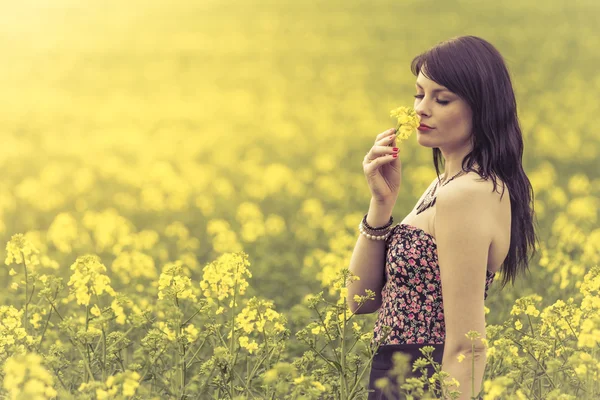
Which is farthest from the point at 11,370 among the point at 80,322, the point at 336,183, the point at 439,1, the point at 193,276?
the point at 439,1

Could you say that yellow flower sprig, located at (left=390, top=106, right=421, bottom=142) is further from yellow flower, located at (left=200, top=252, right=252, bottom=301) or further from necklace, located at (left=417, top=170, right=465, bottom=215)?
yellow flower, located at (left=200, top=252, right=252, bottom=301)

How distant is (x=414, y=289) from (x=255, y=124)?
8.29 metres

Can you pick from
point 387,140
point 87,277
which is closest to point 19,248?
point 87,277

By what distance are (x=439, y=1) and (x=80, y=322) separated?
14808mm

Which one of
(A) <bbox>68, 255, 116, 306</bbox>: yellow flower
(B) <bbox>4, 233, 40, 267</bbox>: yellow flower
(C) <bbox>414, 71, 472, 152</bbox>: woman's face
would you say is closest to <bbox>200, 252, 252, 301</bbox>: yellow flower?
(A) <bbox>68, 255, 116, 306</bbox>: yellow flower

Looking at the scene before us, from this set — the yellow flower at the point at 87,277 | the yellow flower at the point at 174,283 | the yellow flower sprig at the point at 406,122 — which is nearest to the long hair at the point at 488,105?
the yellow flower sprig at the point at 406,122

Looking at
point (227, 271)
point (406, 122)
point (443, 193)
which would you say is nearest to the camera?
point (443, 193)

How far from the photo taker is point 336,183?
313 inches

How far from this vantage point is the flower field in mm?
2787

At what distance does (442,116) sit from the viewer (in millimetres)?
2566

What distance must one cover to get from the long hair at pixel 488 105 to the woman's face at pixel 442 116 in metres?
0.02

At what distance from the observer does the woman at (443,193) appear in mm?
2467

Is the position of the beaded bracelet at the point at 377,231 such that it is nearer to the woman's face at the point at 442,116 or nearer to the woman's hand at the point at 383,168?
the woman's hand at the point at 383,168

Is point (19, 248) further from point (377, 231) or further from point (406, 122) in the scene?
point (406, 122)
